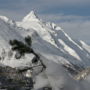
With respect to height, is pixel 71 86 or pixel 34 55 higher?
pixel 34 55

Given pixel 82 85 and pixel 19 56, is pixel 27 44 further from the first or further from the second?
pixel 82 85

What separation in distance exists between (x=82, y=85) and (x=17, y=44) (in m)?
3.73

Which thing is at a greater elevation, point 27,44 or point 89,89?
point 27,44

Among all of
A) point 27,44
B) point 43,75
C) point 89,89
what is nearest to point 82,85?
point 89,89

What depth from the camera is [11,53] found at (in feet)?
68.3

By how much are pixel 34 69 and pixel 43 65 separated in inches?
18.6

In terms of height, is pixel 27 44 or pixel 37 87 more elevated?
pixel 27 44

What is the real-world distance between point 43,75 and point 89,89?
2.28 metres

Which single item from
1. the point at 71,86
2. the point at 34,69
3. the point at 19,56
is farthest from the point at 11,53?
the point at 71,86

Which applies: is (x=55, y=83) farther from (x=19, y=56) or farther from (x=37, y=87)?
(x=19, y=56)

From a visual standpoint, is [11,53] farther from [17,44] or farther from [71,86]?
[71,86]

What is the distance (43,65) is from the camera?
72.1 ft

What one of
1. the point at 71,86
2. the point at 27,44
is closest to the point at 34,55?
the point at 27,44

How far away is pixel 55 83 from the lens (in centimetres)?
2153
